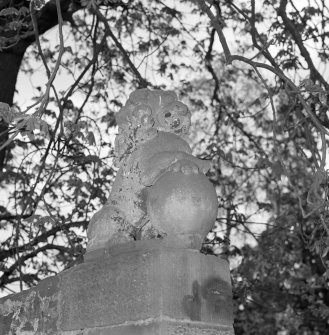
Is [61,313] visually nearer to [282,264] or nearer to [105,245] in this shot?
[105,245]

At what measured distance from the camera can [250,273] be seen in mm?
8414

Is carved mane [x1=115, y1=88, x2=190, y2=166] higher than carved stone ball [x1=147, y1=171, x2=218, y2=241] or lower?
higher

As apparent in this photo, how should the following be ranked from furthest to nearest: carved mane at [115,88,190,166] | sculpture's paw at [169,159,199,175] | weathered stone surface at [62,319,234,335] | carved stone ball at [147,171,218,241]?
carved mane at [115,88,190,166] < sculpture's paw at [169,159,199,175] < carved stone ball at [147,171,218,241] < weathered stone surface at [62,319,234,335]

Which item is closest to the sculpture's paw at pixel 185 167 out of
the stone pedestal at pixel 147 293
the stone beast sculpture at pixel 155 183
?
the stone beast sculpture at pixel 155 183

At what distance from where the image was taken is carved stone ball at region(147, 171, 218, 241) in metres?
3.06

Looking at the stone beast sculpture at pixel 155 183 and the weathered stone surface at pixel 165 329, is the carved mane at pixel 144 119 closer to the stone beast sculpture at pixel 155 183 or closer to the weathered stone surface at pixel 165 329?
the stone beast sculpture at pixel 155 183

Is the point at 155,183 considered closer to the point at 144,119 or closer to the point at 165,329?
the point at 144,119

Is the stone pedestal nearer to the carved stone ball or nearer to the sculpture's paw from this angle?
the carved stone ball

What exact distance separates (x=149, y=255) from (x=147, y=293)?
0.17 metres

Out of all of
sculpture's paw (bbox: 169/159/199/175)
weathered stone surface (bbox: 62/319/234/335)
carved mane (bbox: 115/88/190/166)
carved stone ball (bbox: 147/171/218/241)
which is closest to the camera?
weathered stone surface (bbox: 62/319/234/335)

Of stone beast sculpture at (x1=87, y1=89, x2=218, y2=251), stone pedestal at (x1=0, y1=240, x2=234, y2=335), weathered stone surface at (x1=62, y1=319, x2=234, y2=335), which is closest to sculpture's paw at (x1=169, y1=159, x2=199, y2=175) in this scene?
stone beast sculpture at (x1=87, y1=89, x2=218, y2=251)

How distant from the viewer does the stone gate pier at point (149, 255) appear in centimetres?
292

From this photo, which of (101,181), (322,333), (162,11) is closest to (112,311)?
(101,181)

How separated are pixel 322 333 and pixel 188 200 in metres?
10.7
